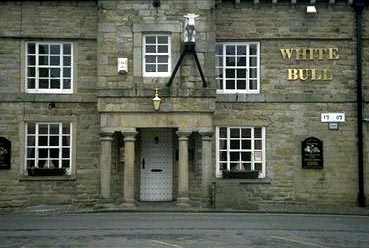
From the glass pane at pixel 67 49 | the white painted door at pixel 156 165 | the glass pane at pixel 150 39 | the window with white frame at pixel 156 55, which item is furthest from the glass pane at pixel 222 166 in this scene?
the glass pane at pixel 67 49

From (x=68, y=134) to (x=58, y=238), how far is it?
8855 mm

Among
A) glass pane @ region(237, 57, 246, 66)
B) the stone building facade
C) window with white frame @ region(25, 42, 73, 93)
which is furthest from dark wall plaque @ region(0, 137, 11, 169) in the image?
glass pane @ region(237, 57, 246, 66)

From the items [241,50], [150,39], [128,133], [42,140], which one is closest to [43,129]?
[42,140]

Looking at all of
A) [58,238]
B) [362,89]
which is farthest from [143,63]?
[58,238]

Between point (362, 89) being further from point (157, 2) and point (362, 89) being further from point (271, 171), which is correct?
point (157, 2)

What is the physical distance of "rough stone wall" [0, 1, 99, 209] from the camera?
20656mm

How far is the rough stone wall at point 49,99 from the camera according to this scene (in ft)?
67.8

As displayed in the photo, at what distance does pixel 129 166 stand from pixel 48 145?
312 cm

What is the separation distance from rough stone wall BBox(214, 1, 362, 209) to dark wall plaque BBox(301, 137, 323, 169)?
16 centimetres

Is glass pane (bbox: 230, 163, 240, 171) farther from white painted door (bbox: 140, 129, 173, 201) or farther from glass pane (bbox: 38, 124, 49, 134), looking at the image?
glass pane (bbox: 38, 124, 49, 134)

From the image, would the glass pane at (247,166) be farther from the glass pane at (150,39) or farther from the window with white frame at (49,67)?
the window with white frame at (49,67)

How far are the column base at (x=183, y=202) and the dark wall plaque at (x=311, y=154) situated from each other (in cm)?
417

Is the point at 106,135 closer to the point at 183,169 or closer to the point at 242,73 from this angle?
the point at 183,169

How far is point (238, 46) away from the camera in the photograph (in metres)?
21.5
